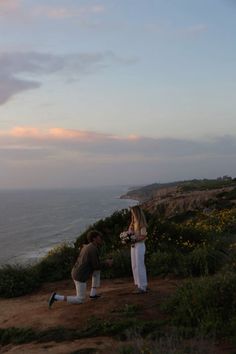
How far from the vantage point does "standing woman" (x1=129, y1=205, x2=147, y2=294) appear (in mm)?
10312

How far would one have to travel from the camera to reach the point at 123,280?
12789mm

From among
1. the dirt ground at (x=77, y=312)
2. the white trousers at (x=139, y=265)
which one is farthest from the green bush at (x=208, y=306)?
the white trousers at (x=139, y=265)

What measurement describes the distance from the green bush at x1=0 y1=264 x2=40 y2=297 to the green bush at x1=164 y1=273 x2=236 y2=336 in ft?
16.6

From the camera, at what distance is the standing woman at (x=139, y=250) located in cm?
1031

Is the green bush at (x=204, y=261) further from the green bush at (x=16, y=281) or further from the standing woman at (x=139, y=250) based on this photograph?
the green bush at (x=16, y=281)

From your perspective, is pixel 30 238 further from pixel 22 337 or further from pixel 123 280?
pixel 22 337

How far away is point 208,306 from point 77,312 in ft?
8.05

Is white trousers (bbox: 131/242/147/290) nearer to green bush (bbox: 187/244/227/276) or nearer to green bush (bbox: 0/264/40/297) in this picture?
green bush (bbox: 187/244/227/276)

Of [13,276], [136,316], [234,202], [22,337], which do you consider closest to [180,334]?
[136,316]

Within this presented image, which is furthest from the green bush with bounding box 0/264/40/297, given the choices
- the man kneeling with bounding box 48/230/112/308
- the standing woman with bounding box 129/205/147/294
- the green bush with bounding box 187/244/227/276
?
the green bush with bounding box 187/244/227/276

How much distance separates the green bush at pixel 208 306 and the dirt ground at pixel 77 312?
474 millimetres

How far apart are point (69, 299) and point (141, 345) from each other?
418 centimetres

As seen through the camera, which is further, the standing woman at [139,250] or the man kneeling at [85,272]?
the standing woman at [139,250]

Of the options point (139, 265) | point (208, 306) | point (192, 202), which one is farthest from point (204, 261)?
point (192, 202)
